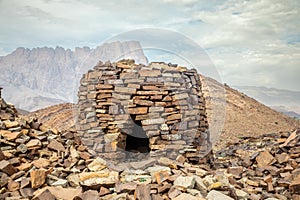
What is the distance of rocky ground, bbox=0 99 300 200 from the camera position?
4805 mm

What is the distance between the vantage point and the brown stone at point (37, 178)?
4.93 m

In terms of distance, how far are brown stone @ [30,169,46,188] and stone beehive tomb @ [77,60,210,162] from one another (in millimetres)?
1868

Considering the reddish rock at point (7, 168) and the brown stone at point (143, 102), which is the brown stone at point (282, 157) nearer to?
the brown stone at point (143, 102)

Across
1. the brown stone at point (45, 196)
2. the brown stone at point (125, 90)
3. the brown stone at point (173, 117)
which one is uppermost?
the brown stone at point (125, 90)

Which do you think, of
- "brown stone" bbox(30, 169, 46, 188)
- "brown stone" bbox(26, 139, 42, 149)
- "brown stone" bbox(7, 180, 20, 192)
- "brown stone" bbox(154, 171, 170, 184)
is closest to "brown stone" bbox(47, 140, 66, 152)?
"brown stone" bbox(26, 139, 42, 149)

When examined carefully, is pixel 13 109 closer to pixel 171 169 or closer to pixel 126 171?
pixel 126 171

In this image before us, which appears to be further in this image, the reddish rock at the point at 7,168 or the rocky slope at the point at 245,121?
the rocky slope at the point at 245,121

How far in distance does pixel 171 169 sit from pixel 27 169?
2.60 metres

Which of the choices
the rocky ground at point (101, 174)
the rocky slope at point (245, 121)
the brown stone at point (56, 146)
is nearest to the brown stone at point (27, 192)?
the rocky ground at point (101, 174)

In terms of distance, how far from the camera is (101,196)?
4.84 meters

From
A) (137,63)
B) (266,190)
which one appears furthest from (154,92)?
(266,190)

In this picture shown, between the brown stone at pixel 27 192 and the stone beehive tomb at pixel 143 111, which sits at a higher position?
the stone beehive tomb at pixel 143 111

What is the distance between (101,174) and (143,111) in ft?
5.67

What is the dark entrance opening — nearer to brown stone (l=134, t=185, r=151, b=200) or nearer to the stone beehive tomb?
the stone beehive tomb
